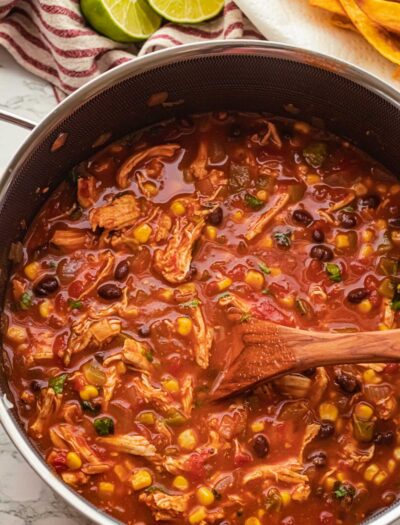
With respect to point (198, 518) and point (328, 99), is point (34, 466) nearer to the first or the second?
point (198, 518)

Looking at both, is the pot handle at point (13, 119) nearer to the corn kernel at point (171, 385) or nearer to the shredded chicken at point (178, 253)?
the shredded chicken at point (178, 253)

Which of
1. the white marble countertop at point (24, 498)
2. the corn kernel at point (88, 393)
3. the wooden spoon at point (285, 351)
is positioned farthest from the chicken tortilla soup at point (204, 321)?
the white marble countertop at point (24, 498)

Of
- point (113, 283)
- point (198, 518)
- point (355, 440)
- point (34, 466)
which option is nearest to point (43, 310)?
point (113, 283)

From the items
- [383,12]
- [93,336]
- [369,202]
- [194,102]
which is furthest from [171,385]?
[383,12]

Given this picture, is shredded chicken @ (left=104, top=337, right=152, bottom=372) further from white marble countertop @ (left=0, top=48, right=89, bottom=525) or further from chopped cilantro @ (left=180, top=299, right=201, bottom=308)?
white marble countertop @ (left=0, top=48, right=89, bottom=525)

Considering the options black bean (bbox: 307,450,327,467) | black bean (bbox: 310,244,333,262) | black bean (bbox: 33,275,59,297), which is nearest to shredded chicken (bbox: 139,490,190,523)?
black bean (bbox: 307,450,327,467)

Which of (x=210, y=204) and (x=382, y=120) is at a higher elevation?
(x=382, y=120)

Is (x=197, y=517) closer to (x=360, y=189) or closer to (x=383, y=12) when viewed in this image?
(x=360, y=189)
